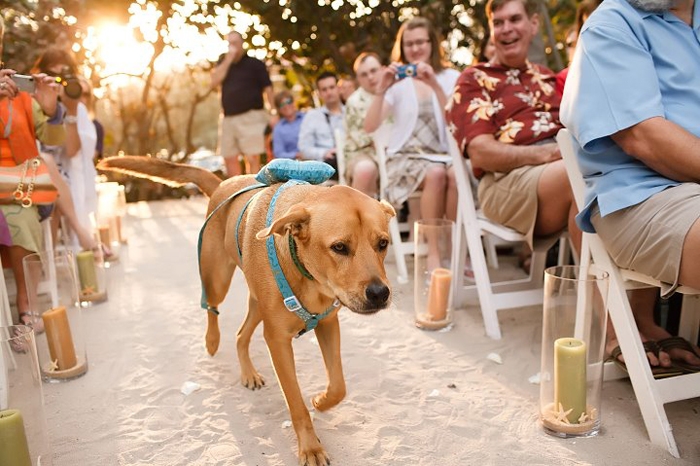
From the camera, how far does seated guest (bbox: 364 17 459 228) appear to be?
4.53m

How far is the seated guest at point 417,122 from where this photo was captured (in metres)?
4.53

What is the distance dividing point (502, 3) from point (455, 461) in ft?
8.61

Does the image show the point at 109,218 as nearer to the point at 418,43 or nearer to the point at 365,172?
the point at 365,172

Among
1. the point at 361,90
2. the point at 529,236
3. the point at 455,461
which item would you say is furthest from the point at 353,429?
the point at 361,90

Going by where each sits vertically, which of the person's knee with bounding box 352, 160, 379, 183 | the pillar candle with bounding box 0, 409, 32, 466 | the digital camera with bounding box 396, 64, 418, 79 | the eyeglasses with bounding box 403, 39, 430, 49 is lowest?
the pillar candle with bounding box 0, 409, 32, 466

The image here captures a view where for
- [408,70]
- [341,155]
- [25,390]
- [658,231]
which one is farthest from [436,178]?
[25,390]

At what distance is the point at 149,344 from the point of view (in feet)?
11.5

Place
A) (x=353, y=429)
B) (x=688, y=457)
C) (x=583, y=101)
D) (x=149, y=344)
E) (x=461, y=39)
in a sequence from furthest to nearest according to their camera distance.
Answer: (x=461, y=39) → (x=149, y=344) → (x=353, y=429) → (x=583, y=101) → (x=688, y=457)

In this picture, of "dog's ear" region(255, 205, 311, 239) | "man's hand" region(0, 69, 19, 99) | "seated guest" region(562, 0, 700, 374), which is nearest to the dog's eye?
"dog's ear" region(255, 205, 311, 239)

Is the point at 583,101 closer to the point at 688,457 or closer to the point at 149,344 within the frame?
the point at 688,457

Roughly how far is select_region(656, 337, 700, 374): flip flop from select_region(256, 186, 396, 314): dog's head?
54.7 inches

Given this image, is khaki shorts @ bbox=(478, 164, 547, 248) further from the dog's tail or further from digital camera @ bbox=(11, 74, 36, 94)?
digital camera @ bbox=(11, 74, 36, 94)

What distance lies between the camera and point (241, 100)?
26.3 ft

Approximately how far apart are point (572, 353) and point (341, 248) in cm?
101
